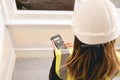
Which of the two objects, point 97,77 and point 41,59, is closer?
point 97,77

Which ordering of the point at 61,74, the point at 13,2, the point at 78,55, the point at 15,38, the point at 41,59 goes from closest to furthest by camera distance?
1. the point at 78,55
2. the point at 61,74
3. the point at 13,2
4. the point at 15,38
5. the point at 41,59

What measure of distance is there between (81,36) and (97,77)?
0.22 m

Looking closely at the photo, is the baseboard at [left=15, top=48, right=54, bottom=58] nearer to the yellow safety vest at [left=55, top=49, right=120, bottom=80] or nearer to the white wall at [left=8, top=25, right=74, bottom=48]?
the white wall at [left=8, top=25, right=74, bottom=48]

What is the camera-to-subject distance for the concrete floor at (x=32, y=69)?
1.61 meters

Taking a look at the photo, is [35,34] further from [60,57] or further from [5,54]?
[60,57]

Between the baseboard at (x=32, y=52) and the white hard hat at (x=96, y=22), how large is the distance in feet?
3.22

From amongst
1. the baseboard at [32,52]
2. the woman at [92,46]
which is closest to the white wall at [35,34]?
the baseboard at [32,52]

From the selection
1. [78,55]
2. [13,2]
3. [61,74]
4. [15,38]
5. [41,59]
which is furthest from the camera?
Result: [41,59]

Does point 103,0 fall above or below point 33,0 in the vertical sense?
above

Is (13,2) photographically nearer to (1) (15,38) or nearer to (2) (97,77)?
(1) (15,38)

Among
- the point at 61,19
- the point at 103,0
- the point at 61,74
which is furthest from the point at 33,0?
the point at 103,0

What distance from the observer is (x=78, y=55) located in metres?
0.85

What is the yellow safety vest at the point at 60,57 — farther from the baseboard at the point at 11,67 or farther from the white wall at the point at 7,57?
the baseboard at the point at 11,67

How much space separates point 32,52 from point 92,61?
0.98 metres
